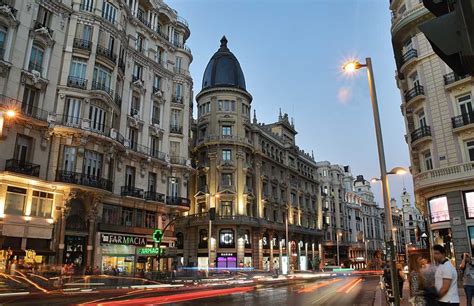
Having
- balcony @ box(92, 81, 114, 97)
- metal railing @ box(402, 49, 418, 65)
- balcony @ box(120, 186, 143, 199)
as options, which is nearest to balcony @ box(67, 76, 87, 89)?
balcony @ box(92, 81, 114, 97)

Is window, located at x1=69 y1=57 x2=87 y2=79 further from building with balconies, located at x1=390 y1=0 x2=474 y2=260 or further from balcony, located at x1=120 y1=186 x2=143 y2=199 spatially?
building with balconies, located at x1=390 y1=0 x2=474 y2=260

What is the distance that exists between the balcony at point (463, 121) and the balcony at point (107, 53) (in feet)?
90.4

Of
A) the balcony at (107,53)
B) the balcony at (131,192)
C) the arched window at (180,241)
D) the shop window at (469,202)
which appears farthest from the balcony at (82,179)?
the arched window at (180,241)

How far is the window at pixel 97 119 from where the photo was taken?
3114cm

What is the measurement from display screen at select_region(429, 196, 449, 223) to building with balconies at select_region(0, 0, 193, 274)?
23677 millimetres

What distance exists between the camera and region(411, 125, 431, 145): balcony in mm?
26656

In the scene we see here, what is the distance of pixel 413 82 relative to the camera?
2941cm

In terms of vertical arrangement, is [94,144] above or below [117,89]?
→ below

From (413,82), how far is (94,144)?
84.9 feet

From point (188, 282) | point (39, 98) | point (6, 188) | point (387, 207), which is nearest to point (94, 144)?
point (39, 98)

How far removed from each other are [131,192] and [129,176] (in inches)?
76.5

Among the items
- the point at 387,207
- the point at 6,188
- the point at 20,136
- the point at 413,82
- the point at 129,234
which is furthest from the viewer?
the point at 129,234

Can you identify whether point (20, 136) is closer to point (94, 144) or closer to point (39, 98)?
point (39, 98)

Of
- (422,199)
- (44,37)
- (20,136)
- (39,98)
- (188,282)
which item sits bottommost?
(188,282)
